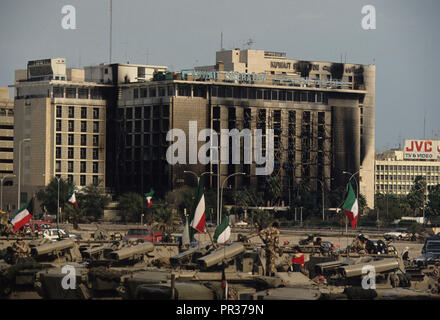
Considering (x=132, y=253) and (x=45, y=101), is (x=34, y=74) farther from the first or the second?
(x=132, y=253)

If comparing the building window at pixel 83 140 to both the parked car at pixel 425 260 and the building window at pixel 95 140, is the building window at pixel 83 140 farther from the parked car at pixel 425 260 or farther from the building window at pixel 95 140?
the parked car at pixel 425 260

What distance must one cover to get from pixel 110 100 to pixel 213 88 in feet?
61.0

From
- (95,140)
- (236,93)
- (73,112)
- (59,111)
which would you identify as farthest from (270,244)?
(95,140)

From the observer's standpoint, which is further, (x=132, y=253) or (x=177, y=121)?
(x=177, y=121)

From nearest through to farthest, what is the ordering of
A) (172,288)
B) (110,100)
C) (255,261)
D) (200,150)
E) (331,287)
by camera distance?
1. (172,288)
2. (331,287)
3. (255,261)
4. (200,150)
5. (110,100)

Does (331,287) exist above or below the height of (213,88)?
below

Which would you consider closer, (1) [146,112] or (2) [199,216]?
(2) [199,216]

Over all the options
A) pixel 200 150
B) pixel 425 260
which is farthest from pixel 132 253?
pixel 200 150

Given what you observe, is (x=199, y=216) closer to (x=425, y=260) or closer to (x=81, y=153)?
(x=425, y=260)

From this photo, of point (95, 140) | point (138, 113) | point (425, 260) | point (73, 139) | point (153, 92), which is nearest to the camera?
point (425, 260)

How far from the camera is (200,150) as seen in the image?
177750mm
